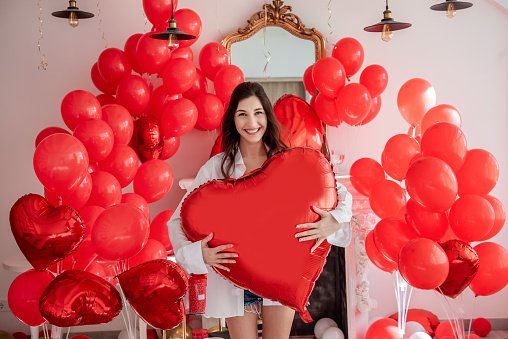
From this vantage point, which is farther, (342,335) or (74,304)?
(342,335)

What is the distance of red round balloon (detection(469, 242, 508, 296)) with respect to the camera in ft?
7.16

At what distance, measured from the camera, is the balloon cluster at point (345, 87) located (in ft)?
9.39

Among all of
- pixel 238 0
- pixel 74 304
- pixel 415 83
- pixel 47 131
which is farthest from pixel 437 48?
pixel 74 304

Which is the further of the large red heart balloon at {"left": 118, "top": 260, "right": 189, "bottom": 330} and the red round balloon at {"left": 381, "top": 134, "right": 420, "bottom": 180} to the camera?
the red round balloon at {"left": 381, "top": 134, "right": 420, "bottom": 180}

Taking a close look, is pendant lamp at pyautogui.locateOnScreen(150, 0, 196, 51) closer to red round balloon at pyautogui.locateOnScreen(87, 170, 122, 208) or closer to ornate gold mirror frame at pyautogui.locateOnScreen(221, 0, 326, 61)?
red round balloon at pyautogui.locateOnScreen(87, 170, 122, 208)

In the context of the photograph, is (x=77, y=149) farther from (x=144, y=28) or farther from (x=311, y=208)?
(x=144, y=28)

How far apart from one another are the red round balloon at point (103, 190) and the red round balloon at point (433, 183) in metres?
1.37

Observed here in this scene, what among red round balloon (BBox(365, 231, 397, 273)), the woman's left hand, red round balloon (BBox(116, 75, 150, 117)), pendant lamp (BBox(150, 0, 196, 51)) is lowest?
red round balloon (BBox(365, 231, 397, 273))

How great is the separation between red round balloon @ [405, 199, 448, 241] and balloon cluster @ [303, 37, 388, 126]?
0.78 metres

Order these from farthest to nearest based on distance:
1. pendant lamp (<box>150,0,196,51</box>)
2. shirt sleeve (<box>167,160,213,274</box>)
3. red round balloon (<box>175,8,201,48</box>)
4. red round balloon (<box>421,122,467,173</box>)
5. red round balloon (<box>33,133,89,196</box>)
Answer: red round balloon (<box>175,8,201,48</box>), pendant lamp (<box>150,0,196,51</box>), red round balloon (<box>421,122,467,173</box>), red round balloon (<box>33,133,89,196</box>), shirt sleeve (<box>167,160,213,274</box>)

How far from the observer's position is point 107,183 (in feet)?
7.91

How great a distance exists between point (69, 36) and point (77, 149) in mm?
1742

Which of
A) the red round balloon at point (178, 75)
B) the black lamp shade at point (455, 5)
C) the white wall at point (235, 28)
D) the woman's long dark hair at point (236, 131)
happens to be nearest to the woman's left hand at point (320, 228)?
the woman's long dark hair at point (236, 131)

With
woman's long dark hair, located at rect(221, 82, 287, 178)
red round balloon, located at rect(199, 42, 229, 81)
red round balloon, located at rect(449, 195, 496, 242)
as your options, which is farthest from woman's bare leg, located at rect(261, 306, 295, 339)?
red round balloon, located at rect(199, 42, 229, 81)
